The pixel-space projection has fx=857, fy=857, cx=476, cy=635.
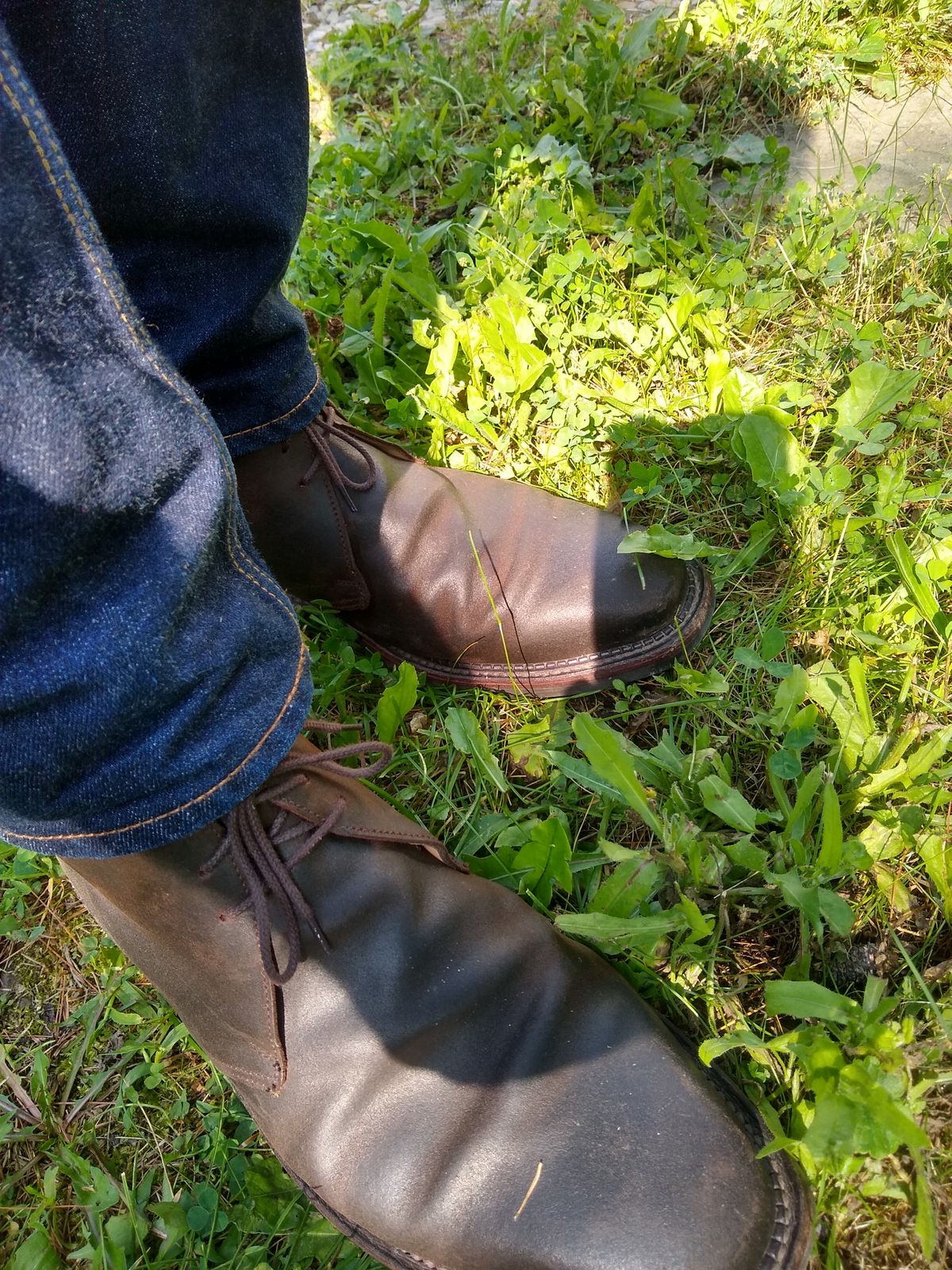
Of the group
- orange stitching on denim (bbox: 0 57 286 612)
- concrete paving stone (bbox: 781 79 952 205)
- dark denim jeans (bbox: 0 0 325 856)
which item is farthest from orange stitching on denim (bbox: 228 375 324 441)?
concrete paving stone (bbox: 781 79 952 205)

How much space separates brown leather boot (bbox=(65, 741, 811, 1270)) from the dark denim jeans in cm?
15

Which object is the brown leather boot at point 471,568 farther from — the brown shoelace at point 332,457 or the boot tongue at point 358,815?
the boot tongue at point 358,815

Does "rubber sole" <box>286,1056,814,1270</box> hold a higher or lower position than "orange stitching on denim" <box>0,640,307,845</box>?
lower

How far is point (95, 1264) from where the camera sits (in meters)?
1.18

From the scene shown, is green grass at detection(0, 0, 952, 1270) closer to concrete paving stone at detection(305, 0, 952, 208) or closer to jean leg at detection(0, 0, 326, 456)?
concrete paving stone at detection(305, 0, 952, 208)

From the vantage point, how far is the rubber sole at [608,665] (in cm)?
149

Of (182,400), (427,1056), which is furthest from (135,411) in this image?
(427,1056)

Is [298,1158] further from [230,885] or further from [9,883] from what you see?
[9,883]

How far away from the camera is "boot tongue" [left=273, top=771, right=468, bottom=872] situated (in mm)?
1128

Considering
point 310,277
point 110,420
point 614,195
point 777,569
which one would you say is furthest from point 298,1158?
point 614,195

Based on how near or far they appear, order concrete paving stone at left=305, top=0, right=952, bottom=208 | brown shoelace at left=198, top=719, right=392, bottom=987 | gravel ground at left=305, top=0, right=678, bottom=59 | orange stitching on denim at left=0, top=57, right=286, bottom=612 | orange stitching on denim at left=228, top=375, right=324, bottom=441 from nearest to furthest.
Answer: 1. orange stitching on denim at left=0, top=57, right=286, bottom=612
2. brown shoelace at left=198, top=719, right=392, bottom=987
3. orange stitching on denim at left=228, top=375, right=324, bottom=441
4. concrete paving stone at left=305, top=0, right=952, bottom=208
5. gravel ground at left=305, top=0, right=678, bottom=59

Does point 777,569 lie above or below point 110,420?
below

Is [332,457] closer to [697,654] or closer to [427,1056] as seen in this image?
[697,654]

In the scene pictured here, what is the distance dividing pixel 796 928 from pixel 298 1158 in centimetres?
75
